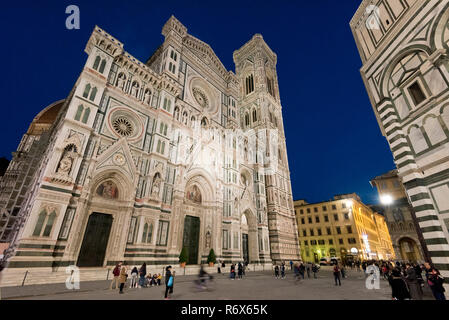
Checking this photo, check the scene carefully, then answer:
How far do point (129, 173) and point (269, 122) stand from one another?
2657 cm

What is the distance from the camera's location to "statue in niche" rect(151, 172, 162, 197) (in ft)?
55.1

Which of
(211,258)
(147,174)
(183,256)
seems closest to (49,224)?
(147,174)

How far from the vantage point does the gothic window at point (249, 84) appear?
4187 cm

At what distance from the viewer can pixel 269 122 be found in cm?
3638

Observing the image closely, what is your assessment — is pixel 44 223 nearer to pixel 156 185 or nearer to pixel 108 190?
pixel 108 190

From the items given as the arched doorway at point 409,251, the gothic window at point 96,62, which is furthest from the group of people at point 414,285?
the arched doorway at point 409,251

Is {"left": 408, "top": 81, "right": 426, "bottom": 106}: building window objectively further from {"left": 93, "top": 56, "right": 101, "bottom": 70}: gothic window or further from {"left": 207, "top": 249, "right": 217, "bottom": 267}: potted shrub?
{"left": 93, "top": 56, "right": 101, "bottom": 70}: gothic window

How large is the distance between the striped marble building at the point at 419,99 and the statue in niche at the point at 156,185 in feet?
50.7

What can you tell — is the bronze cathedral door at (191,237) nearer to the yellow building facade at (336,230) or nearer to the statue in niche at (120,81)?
the statue in niche at (120,81)

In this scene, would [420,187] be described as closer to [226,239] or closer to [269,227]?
[226,239]

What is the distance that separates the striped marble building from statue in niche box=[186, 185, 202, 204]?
55.7 feet

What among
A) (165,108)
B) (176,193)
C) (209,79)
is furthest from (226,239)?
(209,79)

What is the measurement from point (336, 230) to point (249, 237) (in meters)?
27.1
